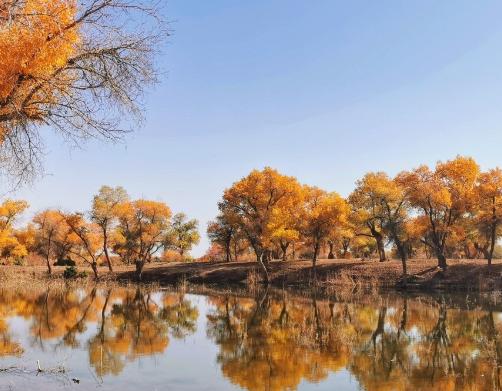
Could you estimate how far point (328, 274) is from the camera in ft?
189

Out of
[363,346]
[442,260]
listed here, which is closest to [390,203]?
[442,260]

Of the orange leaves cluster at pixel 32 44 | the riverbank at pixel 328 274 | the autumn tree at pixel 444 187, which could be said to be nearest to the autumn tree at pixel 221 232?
the riverbank at pixel 328 274

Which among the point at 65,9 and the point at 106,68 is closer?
the point at 65,9

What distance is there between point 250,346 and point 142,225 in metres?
48.8

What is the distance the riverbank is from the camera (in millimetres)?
51438

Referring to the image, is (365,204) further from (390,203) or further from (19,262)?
(19,262)

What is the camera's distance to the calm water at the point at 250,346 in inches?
566

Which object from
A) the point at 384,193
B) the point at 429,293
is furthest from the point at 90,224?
the point at 429,293

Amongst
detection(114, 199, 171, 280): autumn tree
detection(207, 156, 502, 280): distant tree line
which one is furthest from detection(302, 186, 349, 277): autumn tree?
detection(114, 199, 171, 280): autumn tree

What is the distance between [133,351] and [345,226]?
42531mm

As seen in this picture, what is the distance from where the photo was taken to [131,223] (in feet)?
218

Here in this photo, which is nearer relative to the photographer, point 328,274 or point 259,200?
point 259,200

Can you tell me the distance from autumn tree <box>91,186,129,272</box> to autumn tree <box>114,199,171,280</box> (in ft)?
2.89

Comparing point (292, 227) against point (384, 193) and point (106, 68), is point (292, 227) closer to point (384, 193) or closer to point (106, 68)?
point (384, 193)
